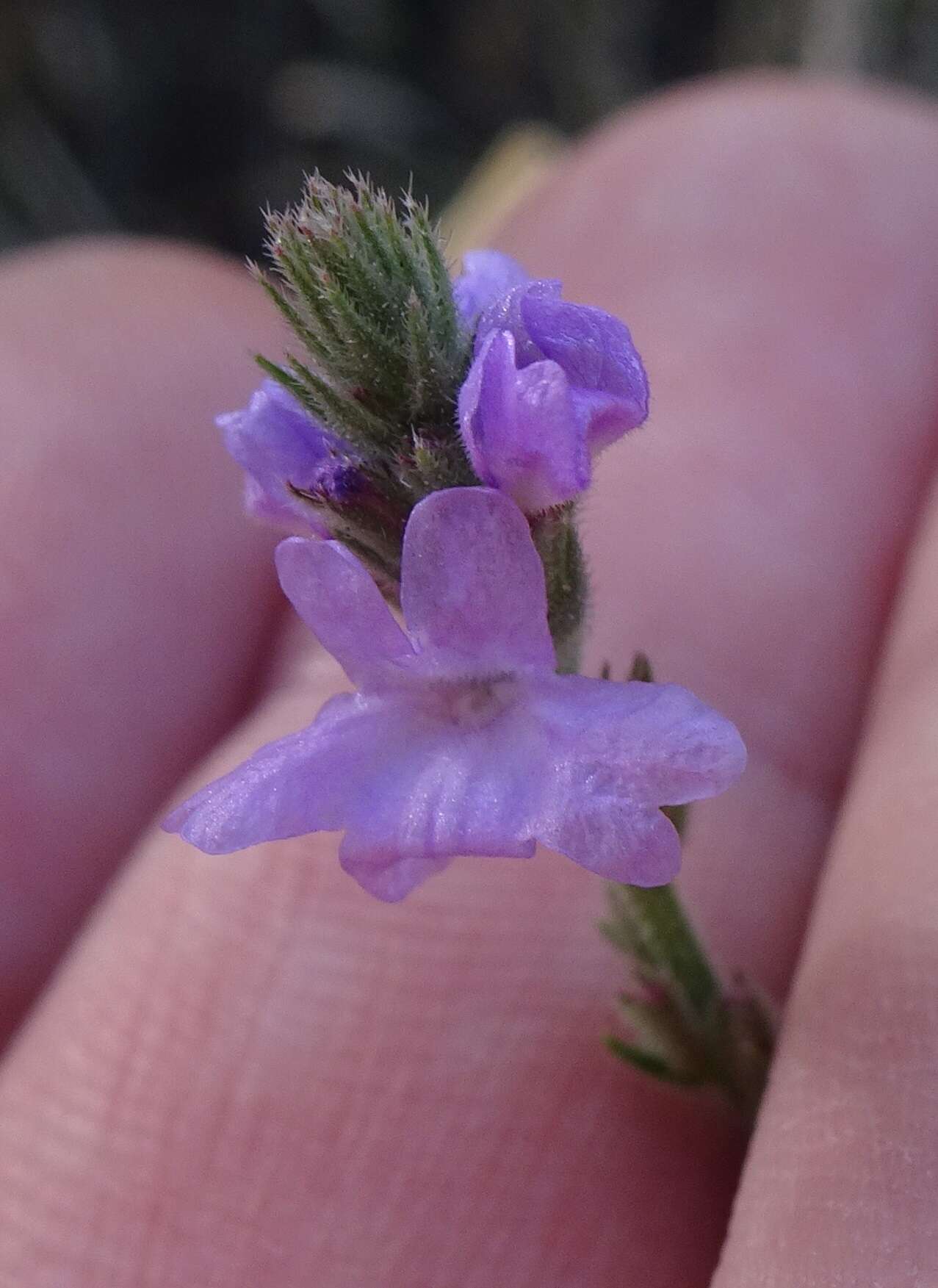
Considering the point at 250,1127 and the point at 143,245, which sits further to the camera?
the point at 143,245

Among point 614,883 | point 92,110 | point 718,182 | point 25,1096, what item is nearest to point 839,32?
point 718,182

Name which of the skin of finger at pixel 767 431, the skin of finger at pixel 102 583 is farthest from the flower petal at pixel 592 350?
the skin of finger at pixel 102 583

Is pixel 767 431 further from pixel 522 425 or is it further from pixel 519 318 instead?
pixel 522 425

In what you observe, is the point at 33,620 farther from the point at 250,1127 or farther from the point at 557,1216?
the point at 557,1216

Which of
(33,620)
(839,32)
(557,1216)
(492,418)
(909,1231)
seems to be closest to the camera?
(492,418)

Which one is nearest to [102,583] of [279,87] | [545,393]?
[545,393]

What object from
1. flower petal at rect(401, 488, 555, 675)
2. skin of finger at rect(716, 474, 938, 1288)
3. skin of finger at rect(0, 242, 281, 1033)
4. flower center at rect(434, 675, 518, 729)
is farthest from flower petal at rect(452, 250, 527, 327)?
skin of finger at rect(0, 242, 281, 1033)

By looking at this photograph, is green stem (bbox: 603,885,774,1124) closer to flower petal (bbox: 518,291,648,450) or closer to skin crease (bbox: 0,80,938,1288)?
skin crease (bbox: 0,80,938,1288)
